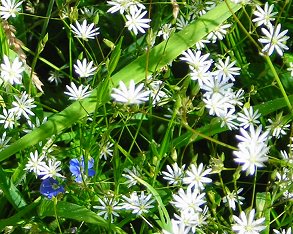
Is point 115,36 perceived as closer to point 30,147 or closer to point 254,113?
point 30,147

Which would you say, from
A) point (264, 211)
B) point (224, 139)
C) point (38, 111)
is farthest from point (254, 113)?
point (38, 111)

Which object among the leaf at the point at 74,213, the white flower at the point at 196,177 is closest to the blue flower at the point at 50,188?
the leaf at the point at 74,213

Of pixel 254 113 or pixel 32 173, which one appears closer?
pixel 254 113

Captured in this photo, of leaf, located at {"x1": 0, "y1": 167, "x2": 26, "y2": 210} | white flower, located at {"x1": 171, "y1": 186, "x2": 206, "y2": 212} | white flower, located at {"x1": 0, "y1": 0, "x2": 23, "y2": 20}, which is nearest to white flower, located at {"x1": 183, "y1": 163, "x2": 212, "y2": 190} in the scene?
white flower, located at {"x1": 171, "y1": 186, "x2": 206, "y2": 212}

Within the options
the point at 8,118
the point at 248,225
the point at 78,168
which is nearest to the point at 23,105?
the point at 8,118

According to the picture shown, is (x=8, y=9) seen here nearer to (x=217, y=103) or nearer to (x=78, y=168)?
(x=78, y=168)
